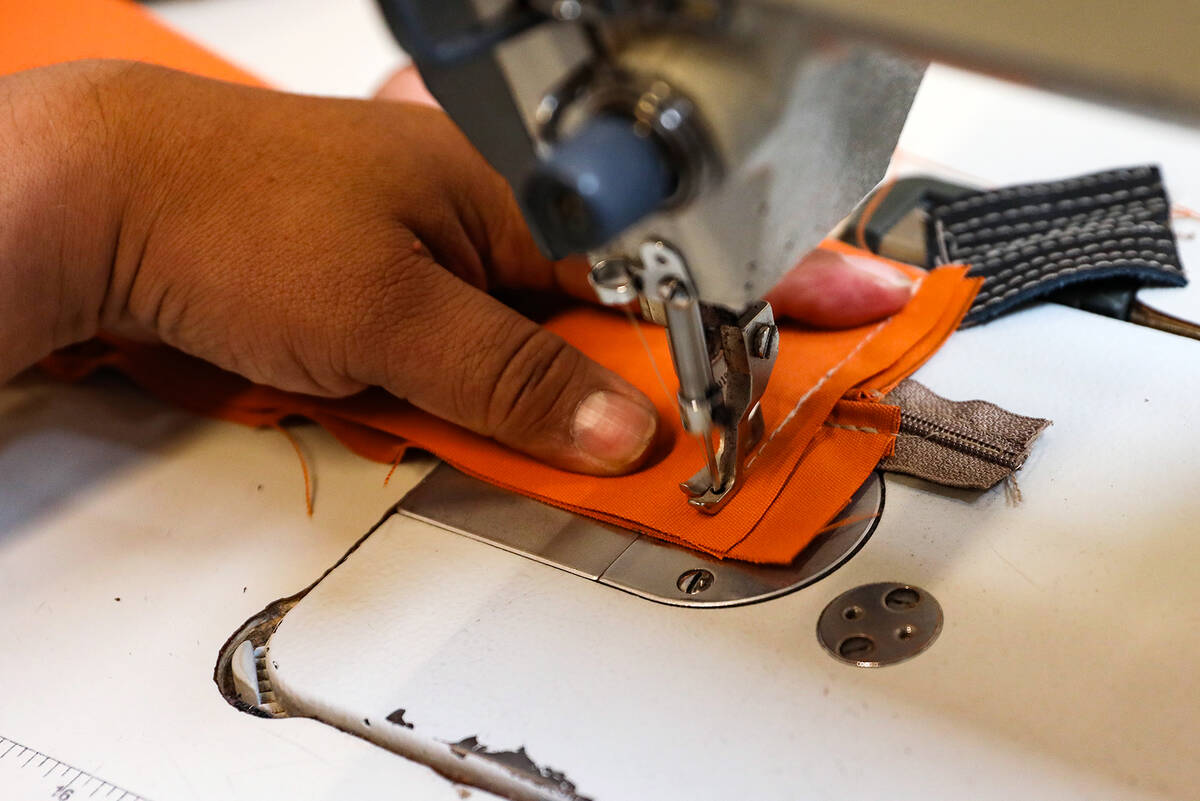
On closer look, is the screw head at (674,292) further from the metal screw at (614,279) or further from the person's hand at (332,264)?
the person's hand at (332,264)

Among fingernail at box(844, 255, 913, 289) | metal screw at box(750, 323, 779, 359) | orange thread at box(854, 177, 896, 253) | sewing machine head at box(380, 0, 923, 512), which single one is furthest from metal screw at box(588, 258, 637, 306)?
orange thread at box(854, 177, 896, 253)

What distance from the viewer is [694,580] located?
0.76 metres

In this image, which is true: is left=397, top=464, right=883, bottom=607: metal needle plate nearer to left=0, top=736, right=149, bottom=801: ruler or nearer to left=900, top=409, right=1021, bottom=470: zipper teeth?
left=900, top=409, right=1021, bottom=470: zipper teeth

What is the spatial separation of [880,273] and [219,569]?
588mm

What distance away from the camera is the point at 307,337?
885mm

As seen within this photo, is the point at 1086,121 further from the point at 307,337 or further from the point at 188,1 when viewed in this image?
the point at 188,1

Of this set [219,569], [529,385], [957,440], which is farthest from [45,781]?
[957,440]

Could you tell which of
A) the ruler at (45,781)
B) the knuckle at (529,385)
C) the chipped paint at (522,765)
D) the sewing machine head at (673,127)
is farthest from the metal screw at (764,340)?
the ruler at (45,781)

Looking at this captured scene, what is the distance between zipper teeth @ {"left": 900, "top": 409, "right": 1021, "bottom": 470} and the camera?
78 centimetres

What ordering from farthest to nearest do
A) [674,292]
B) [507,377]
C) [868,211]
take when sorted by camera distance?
[868,211]
[507,377]
[674,292]

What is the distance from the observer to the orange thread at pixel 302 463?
91cm

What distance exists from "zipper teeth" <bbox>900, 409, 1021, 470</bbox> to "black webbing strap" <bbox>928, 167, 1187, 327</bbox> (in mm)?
153

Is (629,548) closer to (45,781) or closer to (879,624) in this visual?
(879,624)

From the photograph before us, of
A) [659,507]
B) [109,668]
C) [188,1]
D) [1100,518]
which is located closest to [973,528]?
[1100,518]
